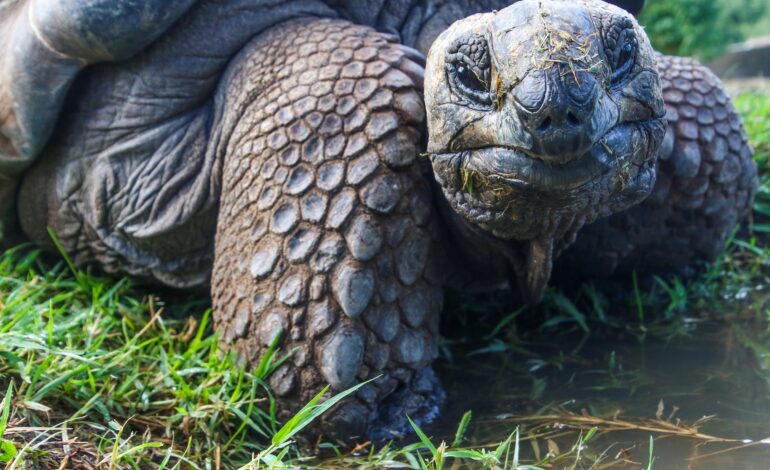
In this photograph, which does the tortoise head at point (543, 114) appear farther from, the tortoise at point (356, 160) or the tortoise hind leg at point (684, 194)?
the tortoise hind leg at point (684, 194)

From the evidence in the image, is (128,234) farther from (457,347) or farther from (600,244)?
(600,244)

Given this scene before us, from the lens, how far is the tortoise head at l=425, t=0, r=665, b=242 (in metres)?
1.73

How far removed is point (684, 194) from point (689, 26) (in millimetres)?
9062

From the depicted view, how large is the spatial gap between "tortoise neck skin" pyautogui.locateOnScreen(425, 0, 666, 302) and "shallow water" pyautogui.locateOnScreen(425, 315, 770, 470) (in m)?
0.42

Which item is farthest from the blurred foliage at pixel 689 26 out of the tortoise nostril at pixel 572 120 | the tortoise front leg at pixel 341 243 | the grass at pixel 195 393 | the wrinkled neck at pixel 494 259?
the tortoise nostril at pixel 572 120

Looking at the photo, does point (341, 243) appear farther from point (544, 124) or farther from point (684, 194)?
point (684, 194)

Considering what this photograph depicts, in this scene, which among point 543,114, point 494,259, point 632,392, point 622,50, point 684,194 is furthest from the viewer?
point 684,194

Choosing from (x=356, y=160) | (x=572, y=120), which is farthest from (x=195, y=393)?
(x=572, y=120)

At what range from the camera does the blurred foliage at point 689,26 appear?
11.0 metres

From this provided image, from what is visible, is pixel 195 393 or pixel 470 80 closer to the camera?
pixel 470 80

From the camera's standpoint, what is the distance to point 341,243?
2158mm

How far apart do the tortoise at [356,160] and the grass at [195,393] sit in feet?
0.32

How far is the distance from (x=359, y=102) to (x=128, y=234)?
33.5 inches

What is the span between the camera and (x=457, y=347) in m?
2.74
